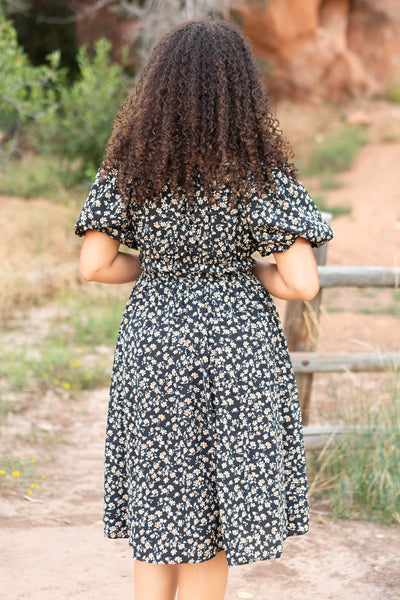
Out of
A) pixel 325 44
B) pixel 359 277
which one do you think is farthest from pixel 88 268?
pixel 325 44

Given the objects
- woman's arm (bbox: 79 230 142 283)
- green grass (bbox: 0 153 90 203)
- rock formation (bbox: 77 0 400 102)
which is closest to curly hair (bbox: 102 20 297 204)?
woman's arm (bbox: 79 230 142 283)

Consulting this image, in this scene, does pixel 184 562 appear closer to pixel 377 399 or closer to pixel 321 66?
pixel 377 399

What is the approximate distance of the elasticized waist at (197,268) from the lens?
2020mm

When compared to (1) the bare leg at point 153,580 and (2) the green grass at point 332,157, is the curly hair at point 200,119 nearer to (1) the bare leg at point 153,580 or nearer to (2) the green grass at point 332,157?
(1) the bare leg at point 153,580

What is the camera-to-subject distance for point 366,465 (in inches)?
137

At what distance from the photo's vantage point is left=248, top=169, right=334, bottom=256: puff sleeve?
193 cm

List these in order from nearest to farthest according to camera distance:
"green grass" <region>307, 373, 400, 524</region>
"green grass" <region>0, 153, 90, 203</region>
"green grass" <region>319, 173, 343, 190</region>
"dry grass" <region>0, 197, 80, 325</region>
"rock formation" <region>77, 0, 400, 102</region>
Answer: "green grass" <region>307, 373, 400, 524</region>, "dry grass" <region>0, 197, 80, 325</region>, "green grass" <region>0, 153, 90, 203</region>, "green grass" <region>319, 173, 343, 190</region>, "rock formation" <region>77, 0, 400, 102</region>

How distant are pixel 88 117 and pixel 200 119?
6.45m

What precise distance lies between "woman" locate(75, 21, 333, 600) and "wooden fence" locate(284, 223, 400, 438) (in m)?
1.48

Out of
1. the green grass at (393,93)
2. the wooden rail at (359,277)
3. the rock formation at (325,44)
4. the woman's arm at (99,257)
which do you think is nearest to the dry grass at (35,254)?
the wooden rail at (359,277)

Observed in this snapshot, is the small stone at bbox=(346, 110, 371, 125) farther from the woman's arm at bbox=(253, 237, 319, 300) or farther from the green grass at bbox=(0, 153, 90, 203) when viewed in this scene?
the woman's arm at bbox=(253, 237, 319, 300)

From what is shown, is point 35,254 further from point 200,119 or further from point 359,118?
point 359,118

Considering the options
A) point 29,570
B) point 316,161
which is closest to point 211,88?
point 29,570

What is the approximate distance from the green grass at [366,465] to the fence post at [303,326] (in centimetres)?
25
